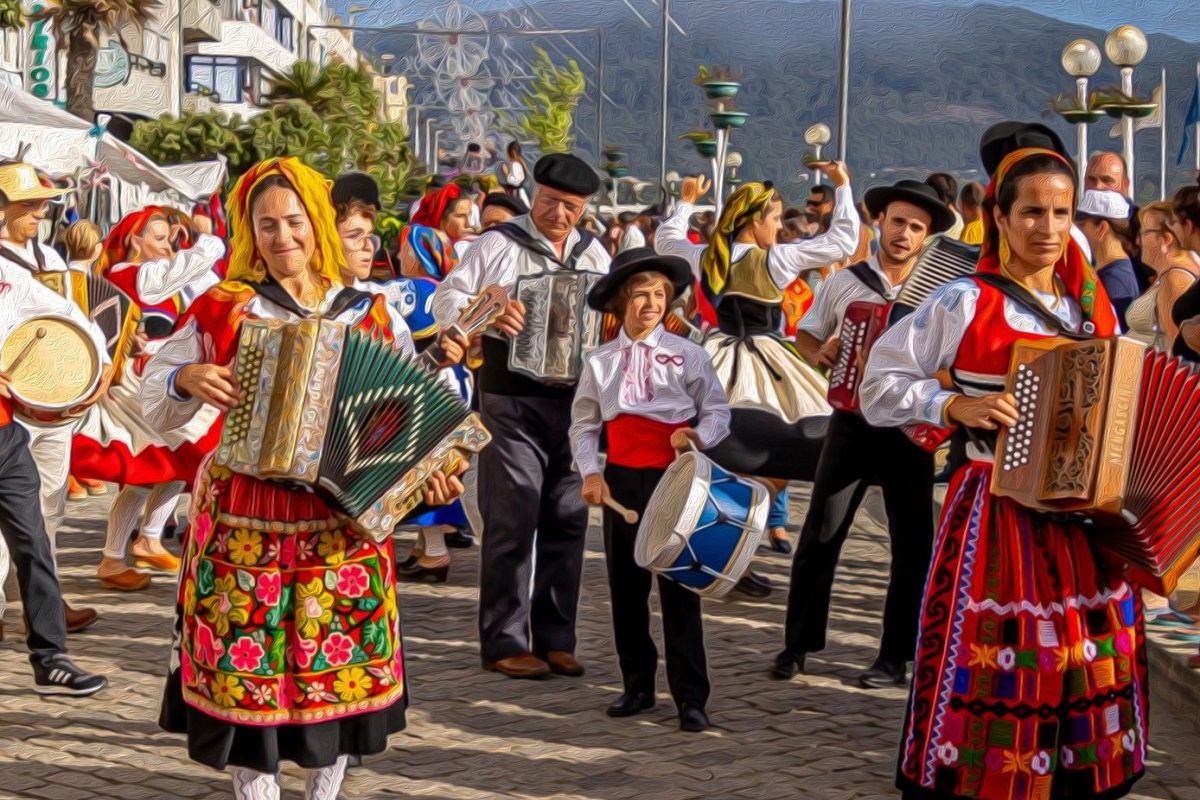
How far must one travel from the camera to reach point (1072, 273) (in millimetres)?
4863

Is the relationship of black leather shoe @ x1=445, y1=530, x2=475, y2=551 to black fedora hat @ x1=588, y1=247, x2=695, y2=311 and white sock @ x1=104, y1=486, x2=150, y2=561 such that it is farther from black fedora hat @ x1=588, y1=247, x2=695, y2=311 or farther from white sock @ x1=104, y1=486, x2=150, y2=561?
black fedora hat @ x1=588, y1=247, x2=695, y2=311

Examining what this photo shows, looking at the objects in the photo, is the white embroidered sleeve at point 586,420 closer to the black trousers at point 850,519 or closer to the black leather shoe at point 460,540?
the black trousers at point 850,519

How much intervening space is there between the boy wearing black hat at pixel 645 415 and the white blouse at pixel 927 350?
1556mm

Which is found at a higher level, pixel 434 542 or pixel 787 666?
pixel 434 542

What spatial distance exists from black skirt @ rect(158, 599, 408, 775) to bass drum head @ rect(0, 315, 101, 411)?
7.13 feet

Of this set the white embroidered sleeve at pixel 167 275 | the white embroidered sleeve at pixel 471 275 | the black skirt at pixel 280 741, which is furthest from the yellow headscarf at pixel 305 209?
the white embroidered sleeve at pixel 167 275

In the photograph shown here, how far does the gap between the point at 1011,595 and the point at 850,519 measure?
300cm

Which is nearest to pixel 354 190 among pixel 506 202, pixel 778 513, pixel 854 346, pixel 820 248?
pixel 506 202

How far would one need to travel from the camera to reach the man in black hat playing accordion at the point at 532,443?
7328mm

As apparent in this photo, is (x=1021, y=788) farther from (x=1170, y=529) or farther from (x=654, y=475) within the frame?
(x=654, y=475)

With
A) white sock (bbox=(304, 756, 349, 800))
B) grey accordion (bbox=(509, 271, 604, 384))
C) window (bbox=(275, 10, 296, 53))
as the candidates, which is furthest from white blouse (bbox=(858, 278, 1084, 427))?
window (bbox=(275, 10, 296, 53))

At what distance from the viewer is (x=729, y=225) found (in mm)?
9641

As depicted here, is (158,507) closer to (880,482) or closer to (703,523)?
(880,482)

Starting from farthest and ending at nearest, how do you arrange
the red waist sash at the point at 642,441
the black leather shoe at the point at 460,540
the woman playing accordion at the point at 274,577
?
the black leather shoe at the point at 460,540, the red waist sash at the point at 642,441, the woman playing accordion at the point at 274,577
